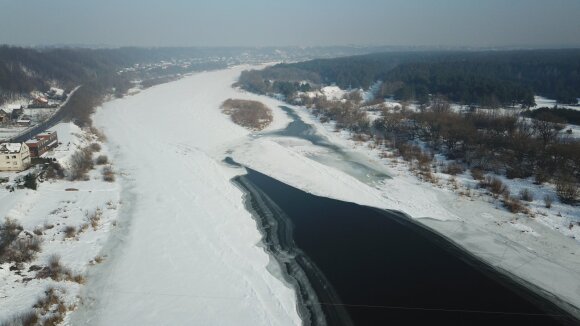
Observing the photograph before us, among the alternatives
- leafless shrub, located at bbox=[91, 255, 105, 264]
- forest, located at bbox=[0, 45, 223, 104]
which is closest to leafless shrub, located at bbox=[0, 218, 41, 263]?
leafless shrub, located at bbox=[91, 255, 105, 264]

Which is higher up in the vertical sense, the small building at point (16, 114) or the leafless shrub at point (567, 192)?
the small building at point (16, 114)

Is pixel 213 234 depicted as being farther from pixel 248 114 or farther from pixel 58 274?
pixel 248 114

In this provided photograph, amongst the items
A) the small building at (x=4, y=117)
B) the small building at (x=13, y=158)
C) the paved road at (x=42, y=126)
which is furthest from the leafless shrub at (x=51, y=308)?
the small building at (x=4, y=117)

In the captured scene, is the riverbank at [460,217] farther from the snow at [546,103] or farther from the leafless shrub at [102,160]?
the snow at [546,103]

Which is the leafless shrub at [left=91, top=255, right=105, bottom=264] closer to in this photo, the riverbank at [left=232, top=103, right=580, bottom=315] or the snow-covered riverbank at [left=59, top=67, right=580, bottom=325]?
the snow-covered riverbank at [left=59, top=67, right=580, bottom=325]

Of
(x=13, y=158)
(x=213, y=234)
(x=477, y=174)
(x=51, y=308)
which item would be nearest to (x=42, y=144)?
(x=13, y=158)

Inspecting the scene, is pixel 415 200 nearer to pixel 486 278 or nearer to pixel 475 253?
pixel 475 253
